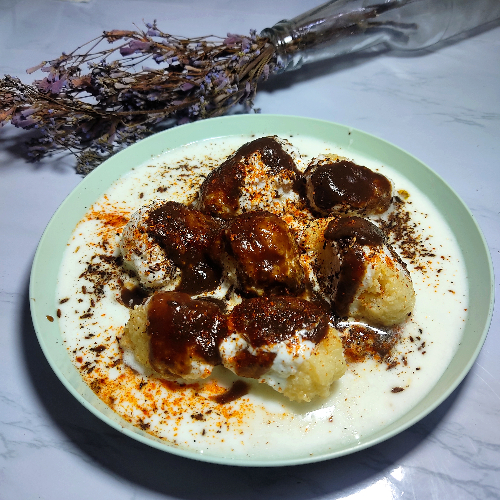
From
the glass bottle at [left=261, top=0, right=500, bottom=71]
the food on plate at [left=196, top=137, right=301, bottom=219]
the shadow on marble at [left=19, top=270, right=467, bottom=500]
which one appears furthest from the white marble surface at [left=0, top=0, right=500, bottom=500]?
the food on plate at [left=196, top=137, right=301, bottom=219]

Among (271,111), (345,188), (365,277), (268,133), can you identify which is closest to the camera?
(365,277)

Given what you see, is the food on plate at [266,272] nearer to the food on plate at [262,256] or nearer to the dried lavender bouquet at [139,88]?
the food on plate at [262,256]

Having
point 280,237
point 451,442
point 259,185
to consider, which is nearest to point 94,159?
point 259,185

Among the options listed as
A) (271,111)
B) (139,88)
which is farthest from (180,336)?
(271,111)

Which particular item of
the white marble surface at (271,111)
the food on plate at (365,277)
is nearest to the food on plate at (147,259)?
the white marble surface at (271,111)

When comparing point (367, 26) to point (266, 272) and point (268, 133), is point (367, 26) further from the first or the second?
point (266, 272)
